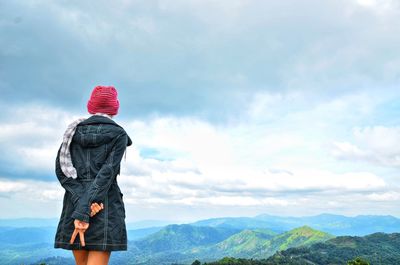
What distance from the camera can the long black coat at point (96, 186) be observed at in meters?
5.39

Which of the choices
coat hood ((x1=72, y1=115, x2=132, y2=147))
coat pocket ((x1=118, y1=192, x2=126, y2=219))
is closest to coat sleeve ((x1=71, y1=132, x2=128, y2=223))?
coat hood ((x1=72, y1=115, x2=132, y2=147))

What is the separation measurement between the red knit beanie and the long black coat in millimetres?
154

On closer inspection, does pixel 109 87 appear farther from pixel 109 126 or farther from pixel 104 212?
pixel 104 212

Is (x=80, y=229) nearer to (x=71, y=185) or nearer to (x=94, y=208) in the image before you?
(x=94, y=208)

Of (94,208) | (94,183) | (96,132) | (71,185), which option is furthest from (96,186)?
(96,132)

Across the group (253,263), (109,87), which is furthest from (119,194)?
(253,263)

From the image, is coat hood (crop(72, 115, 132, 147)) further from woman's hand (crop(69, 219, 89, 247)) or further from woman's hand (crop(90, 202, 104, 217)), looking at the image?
woman's hand (crop(69, 219, 89, 247))

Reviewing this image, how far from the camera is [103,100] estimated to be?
6.01 m

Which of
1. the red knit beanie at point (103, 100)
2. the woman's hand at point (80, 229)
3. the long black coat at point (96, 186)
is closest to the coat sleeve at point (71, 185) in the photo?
the long black coat at point (96, 186)

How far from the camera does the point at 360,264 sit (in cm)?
9819

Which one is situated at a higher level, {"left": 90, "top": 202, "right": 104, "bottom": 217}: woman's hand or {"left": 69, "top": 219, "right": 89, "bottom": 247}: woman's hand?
{"left": 90, "top": 202, "right": 104, "bottom": 217}: woman's hand

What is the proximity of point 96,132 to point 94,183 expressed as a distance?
74cm

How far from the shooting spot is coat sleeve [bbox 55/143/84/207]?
220 inches

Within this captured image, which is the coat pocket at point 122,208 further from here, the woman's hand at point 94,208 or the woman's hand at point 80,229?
the woman's hand at point 80,229
